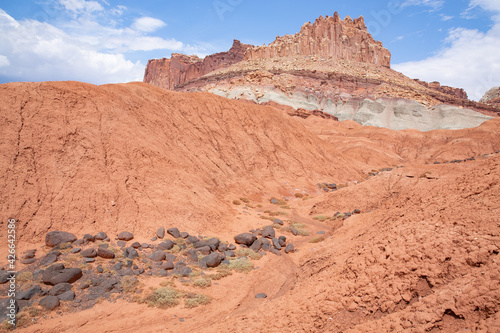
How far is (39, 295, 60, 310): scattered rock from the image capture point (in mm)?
5840

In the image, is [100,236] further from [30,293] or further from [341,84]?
[341,84]

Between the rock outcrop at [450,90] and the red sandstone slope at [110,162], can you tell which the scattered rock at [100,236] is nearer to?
the red sandstone slope at [110,162]

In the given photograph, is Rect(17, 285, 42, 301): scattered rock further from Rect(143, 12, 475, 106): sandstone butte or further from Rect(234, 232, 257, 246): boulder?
Rect(143, 12, 475, 106): sandstone butte

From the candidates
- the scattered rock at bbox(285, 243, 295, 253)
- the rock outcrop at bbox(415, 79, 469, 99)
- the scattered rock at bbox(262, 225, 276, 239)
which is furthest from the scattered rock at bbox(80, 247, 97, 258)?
the rock outcrop at bbox(415, 79, 469, 99)

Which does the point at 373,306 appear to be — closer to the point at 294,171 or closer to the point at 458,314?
the point at 458,314

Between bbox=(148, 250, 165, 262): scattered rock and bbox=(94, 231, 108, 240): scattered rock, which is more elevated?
bbox=(94, 231, 108, 240): scattered rock

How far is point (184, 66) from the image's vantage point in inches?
5561

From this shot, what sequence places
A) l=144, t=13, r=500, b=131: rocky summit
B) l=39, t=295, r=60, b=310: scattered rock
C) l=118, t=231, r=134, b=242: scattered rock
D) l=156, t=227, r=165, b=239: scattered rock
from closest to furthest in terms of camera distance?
l=39, t=295, r=60, b=310: scattered rock
l=118, t=231, r=134, b=242: scattered rock
l=156, t=227, r=165, b=239: scattered rock
l=144, t=13, r=500, b=131: rocky summit

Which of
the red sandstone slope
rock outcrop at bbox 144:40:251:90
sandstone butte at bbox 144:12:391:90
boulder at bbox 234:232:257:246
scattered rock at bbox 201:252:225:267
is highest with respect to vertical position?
rock outcrop at bbox 144:40:251:90

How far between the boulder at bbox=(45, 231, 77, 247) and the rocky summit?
5109 centimetres

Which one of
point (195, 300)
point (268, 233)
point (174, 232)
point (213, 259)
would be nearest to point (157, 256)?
point (174, 232)

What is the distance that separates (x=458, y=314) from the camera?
3.23 meters

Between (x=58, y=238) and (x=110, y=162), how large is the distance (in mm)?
3902

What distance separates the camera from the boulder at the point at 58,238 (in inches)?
312
